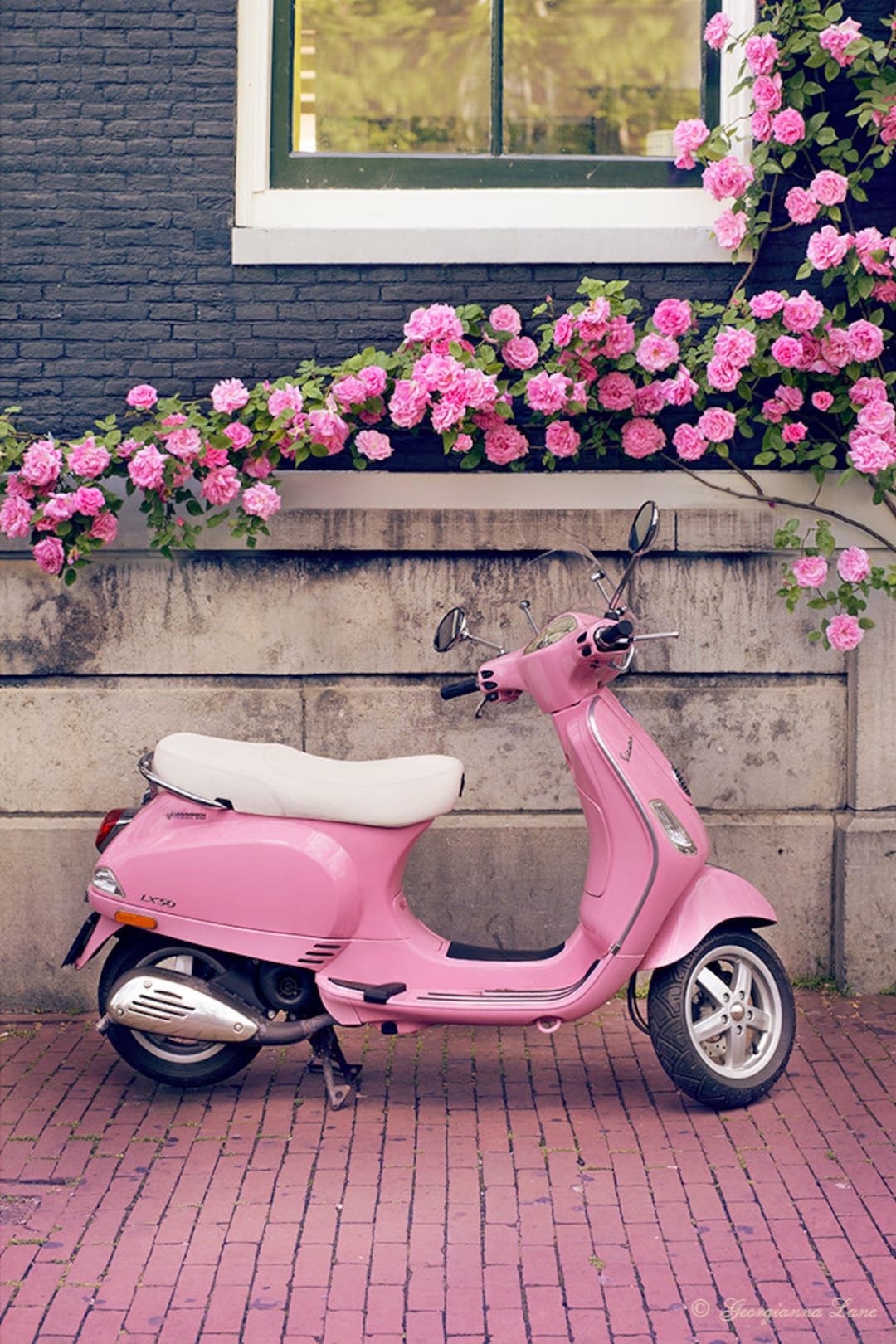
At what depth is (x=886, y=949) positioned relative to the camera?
5434mm

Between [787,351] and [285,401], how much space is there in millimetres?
1806

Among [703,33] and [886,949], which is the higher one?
[703,33]

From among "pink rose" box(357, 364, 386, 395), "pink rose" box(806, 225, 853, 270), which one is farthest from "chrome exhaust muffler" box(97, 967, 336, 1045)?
"pink rose" box(806, 225, 853, 270)

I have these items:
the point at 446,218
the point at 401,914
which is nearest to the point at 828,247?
the point at 446,218

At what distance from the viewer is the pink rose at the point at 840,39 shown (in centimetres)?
500

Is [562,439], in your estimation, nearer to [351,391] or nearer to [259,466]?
[351,391]

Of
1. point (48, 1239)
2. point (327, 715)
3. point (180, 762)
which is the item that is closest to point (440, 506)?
point (327, 715)

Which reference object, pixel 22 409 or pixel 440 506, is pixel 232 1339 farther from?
pixel 22 409

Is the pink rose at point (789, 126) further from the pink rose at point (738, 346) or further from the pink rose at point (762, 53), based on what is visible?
the pink rose at point (738, 346)

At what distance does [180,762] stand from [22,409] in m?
1.85

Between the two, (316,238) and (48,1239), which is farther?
(316,238)

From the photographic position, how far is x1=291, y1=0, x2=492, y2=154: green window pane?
558 cm

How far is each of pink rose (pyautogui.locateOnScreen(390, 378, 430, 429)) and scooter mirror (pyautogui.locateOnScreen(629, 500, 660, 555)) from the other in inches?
44.5

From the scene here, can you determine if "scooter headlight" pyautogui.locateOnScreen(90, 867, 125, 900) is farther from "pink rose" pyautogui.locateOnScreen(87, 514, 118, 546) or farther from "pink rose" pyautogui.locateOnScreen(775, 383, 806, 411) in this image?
"pink rose" pyautogui.locateOnScreen(775, 383, 806, 411)
